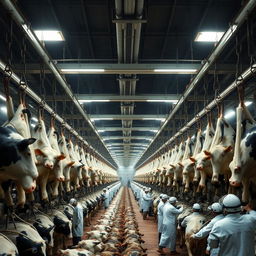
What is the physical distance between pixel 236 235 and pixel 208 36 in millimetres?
6092

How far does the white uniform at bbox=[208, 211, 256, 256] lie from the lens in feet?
19.0

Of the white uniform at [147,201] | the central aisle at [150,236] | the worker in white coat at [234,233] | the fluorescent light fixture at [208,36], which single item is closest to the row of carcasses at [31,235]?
the worker in white coat at [234,233]

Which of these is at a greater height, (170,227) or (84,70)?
(84,70)

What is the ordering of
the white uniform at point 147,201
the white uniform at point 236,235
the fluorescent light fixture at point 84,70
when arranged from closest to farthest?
the white uniform at point 236,235 < the fluorescent light fixture at point 84,70 < the white uniform at point 147,201

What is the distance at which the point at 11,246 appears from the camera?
4898mm

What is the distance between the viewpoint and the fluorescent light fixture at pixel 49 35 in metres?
9.69

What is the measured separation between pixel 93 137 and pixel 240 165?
19.6 metres

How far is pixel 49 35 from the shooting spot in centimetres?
998

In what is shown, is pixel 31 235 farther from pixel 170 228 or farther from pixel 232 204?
pixel 170 228

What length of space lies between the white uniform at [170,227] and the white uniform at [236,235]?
18.9 ft

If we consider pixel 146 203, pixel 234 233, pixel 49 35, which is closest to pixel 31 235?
pixel 234 233

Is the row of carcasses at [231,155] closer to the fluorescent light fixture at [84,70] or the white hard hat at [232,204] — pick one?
the white hard hat at [232,204]

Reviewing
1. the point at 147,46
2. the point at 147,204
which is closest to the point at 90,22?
→ the point at 147,46

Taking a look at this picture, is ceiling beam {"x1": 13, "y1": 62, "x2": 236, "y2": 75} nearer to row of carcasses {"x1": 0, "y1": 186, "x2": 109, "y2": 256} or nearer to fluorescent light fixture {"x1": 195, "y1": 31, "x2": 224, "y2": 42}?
fluorescent light fixture {"x1": 195, "y1": 31, "x2": 224, "y2": 42}
